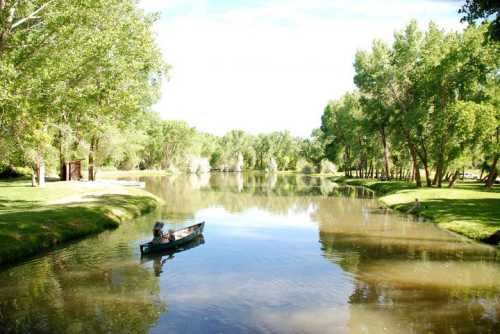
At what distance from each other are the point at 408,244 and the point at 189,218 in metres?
20.1

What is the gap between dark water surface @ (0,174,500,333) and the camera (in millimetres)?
15258

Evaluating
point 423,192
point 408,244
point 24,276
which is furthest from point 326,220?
point 24,276

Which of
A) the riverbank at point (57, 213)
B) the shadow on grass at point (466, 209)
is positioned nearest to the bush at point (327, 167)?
the shadow on grass at point (466, 209)

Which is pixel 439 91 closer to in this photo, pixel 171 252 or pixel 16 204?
pixel 171 252

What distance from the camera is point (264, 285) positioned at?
786 inches

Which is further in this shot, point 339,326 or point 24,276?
point 24,276

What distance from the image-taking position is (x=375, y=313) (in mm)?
16312

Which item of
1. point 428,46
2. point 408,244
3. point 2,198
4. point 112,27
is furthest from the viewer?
point 428,46

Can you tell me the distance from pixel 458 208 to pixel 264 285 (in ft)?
94.0

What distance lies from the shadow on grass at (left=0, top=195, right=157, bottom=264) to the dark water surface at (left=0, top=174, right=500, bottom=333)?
127cm

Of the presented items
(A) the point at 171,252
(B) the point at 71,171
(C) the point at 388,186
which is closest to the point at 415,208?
(C) the point at 388,186

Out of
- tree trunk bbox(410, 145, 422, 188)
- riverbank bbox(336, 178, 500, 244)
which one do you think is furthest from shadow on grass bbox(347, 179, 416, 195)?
riverbank bbox(336, 178, 500, 244)

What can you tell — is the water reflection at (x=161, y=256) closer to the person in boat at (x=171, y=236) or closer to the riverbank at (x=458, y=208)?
the person in boat at (x=171, y=236)

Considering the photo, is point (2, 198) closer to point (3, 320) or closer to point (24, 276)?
point (24, 276)
